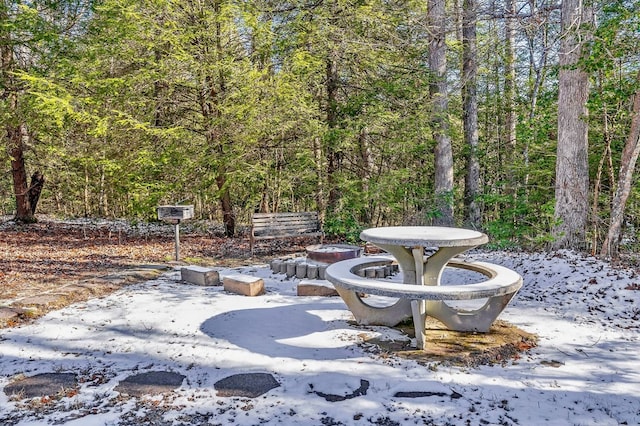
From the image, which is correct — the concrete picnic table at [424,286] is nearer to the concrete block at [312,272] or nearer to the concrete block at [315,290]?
the concrete block at [315,290]

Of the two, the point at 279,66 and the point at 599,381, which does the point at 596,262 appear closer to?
the point at 599,381

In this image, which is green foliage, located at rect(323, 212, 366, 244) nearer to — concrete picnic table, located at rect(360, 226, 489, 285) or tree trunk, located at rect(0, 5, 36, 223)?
concrete picnic table, located at rect(360, 226, 489, 285)

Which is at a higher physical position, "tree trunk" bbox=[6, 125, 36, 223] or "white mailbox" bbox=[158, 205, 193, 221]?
"tree trunk" bbox=[6, 125, 36, 223]

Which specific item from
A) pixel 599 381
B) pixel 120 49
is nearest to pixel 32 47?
pixel 120 49

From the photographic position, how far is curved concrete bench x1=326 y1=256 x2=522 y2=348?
11.2 feet

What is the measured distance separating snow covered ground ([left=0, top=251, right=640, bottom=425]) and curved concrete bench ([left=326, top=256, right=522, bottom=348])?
241 millimetres

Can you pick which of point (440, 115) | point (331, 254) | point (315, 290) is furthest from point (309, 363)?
point (440, 115)

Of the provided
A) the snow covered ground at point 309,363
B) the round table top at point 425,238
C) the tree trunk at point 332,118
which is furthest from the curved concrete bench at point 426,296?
the tree trunk at point 332,118

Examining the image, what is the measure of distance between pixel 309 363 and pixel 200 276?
2.90 meters

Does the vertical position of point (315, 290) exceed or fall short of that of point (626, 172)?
it falls short

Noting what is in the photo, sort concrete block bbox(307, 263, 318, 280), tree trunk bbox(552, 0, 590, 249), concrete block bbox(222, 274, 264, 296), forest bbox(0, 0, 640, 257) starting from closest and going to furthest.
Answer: concrete block bbox(222, 274, 264, 296) → concrete block bbox(307, 263, 318, 280) → tree trunk bbox(552, 0, 590, 249) → forest bbox(0, 0, 640, 257)

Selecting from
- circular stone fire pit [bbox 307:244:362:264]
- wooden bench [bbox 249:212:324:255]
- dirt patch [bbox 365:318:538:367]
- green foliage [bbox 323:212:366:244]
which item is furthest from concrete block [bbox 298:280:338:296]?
green foliage [bbox 323:212:366:244]

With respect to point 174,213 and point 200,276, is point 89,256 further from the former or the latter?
point 200,276

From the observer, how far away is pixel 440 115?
8719mm
